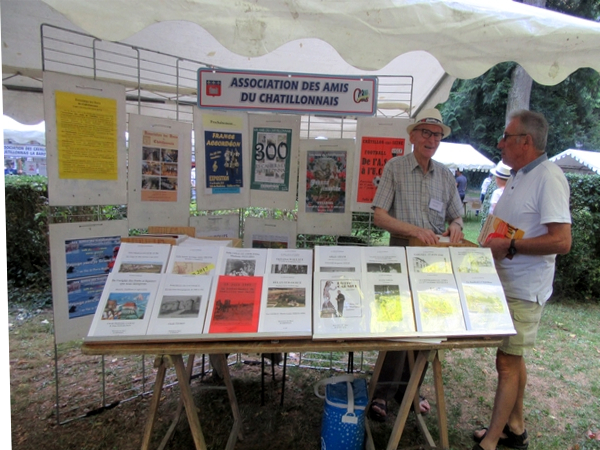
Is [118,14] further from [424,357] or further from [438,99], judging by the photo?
[438,99]

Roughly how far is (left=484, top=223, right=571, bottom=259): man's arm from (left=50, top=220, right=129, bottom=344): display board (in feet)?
7.86

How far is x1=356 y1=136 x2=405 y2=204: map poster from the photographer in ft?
9.00

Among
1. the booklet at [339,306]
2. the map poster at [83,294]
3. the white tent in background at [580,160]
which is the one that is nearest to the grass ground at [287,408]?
the map poster at [83,294]

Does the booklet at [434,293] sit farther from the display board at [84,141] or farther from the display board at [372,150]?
the display board at [84,141]

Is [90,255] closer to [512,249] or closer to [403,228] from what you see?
[403,228]

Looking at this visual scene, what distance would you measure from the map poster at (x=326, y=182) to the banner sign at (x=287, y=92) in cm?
36

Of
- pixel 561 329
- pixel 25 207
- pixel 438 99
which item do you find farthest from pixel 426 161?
pixel 25 207

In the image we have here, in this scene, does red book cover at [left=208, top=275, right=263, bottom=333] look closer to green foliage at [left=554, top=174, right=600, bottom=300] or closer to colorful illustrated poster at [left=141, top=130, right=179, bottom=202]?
colorful illustrated poster at [left=141, top=130, right=179, bottom=202]

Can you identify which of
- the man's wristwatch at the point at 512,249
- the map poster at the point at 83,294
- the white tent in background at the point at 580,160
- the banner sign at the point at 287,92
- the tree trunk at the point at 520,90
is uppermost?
the tree trunk at the point at 520,90

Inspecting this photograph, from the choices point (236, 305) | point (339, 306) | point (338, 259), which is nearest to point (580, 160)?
point (338, 259)

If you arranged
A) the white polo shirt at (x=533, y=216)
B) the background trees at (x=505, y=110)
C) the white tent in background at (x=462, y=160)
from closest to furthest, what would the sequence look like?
the white polo shirt at (x=533, y=216) < the white tent in background at (x=462, y=160) < the background trees at (x=505, y=110)

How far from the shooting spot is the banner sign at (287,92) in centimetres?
247

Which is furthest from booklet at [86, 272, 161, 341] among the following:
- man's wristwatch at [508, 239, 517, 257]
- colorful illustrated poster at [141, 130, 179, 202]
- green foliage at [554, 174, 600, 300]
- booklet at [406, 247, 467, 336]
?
green foliage at [554, 174, 600, 300]

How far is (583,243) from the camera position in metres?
5.05
